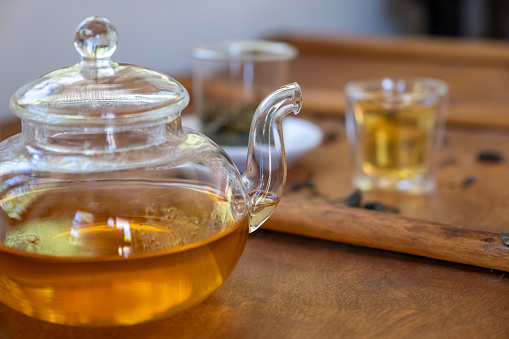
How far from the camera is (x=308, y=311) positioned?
0.50 m

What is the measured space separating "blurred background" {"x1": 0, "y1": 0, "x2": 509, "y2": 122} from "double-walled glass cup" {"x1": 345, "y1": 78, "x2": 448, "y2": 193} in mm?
626

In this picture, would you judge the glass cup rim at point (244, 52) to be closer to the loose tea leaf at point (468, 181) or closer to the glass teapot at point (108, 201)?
the loose tea leaf at point (468, 181)

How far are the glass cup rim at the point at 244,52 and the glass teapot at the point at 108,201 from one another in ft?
1.81

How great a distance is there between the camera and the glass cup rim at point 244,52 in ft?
3.40

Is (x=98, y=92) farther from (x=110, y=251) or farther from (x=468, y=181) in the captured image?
(x=468, y=181)

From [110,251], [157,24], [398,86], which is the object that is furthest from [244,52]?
[110,251]

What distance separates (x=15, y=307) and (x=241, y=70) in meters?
0.65

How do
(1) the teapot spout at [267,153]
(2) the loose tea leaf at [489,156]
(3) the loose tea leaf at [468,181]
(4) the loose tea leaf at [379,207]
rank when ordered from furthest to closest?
(2) the loose tea leaf at [489,156] → (3) the loose tea leaf at [468,181] → (4) the loose tea leaf at [379,207] → (1) the teapot spout at [267,153]

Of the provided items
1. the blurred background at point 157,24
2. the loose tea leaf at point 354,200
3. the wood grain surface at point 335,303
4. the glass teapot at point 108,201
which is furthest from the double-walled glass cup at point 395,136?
the blurred background at point 157,24

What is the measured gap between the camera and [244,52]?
1097 millimetres

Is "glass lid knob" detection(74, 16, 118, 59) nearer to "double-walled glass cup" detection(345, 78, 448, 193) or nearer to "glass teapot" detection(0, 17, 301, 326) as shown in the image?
"glass teapot" detection(0, 17, 301, 326)

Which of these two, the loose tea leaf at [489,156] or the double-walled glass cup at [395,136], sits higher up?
the double-walled glass cup at [395,136]

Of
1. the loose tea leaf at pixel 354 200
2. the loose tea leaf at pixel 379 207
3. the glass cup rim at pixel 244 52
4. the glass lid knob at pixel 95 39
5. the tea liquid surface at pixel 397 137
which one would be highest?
the glass lid knob at pixel 95 39

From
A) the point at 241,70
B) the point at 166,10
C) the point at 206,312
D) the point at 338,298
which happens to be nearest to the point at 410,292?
the point at 338,298
